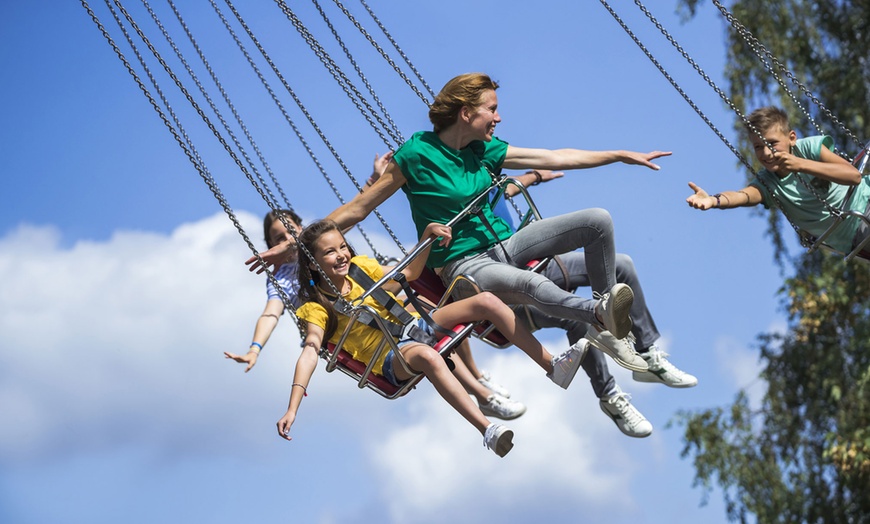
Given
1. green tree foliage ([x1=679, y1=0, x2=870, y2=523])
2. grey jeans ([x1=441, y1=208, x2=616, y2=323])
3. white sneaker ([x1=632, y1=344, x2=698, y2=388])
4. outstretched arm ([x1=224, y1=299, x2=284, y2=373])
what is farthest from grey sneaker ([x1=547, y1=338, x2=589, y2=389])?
green tree foliage ([x1=679, y1=0, x2=870, y2=523])

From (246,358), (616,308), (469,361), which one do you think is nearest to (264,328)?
(246,358)

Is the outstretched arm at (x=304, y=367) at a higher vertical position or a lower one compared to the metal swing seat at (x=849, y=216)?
higher

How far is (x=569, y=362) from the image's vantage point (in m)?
6.54

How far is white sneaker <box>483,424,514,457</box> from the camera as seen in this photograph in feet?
20.7

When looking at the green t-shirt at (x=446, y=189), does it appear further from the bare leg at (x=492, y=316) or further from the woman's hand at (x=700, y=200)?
the woman's hand at (x=700, y=200)

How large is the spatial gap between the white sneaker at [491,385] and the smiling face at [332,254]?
132 centimetres

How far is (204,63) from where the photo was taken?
8078 millimetres

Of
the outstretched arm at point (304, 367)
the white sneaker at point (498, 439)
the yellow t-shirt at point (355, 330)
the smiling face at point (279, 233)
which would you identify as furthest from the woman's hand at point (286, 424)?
the smiling face at point (279, 233)

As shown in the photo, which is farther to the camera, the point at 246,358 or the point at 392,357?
the point at 246,358

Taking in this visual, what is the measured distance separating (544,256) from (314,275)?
40.8 inches

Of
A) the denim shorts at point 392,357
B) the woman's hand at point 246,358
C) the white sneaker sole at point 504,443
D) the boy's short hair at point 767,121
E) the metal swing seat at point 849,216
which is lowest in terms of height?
the white sneaker sole at point 504,443

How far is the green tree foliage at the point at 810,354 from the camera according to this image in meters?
14.4

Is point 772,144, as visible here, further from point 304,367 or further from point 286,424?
point 286,424

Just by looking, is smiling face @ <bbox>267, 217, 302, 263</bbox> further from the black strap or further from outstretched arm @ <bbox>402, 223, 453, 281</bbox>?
outstretched arm @ <bbox>402, 223, 453, 281</bbox>
